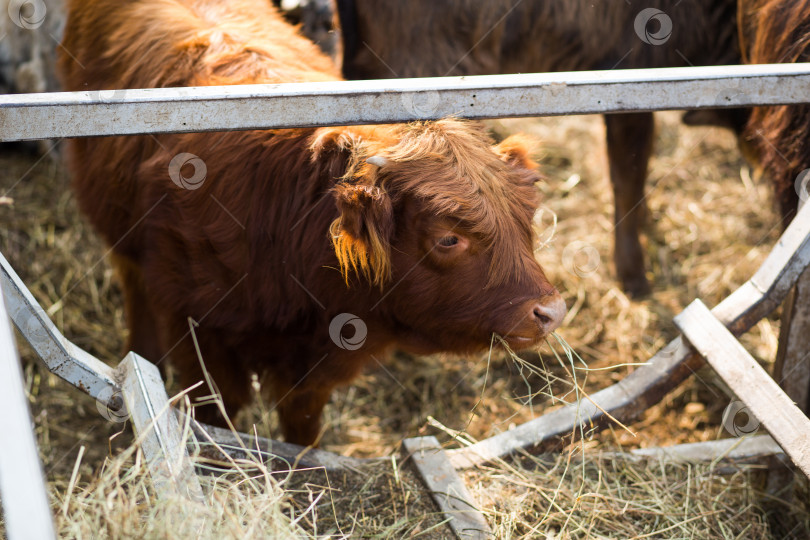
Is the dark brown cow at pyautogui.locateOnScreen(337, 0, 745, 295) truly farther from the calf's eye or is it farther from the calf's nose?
the calf's nose

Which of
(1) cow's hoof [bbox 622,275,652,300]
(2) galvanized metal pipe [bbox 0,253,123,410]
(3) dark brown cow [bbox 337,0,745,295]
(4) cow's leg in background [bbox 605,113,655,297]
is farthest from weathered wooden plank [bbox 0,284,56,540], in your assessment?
(1) cow's hoof [bbox 622,275,652,300]

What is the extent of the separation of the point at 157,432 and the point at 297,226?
864 millimetres

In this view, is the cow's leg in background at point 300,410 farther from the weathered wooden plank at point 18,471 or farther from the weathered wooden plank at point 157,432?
the weathered wooden plank at point 18,471

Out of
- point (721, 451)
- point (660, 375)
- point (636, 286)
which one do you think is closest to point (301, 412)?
point (660, 375)

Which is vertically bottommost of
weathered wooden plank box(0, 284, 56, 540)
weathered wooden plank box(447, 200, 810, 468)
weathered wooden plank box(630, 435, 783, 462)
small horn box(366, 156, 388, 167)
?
weathered wooden plank box(630, 435, 783, 462)

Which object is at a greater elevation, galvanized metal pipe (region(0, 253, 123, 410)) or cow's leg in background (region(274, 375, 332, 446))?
galvanized metal pipe (region(0, 253, 123, 410))

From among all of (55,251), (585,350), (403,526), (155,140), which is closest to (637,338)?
(585,350)

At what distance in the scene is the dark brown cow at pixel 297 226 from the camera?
2277 millimetres

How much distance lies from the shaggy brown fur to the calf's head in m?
1.22

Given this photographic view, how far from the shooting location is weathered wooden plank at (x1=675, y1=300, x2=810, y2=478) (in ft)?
7.50

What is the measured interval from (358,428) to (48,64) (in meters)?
3.11

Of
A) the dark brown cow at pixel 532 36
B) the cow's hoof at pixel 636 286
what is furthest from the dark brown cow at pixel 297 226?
the cow's hoof at pixel 636 286

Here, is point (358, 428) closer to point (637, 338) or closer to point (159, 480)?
point (637, 338)

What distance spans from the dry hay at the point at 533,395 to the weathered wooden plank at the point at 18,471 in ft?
1.20
